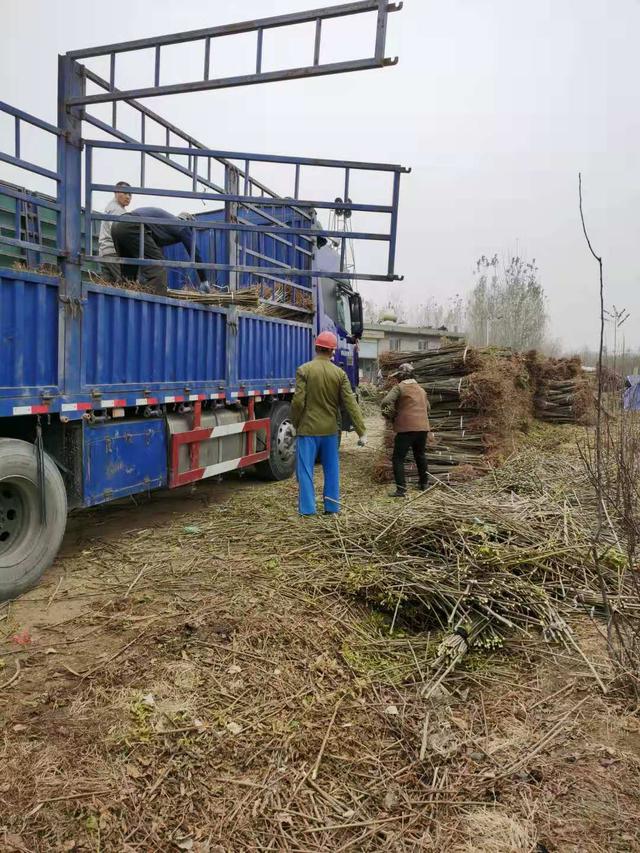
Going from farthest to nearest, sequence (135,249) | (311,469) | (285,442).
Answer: (285,442) → (135,249) → (311,469)

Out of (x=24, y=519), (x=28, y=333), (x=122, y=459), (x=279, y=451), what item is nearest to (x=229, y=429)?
(x=279, y=451)

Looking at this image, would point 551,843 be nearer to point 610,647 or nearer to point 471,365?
point 610,647

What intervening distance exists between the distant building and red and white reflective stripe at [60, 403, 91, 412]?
25.8 meters

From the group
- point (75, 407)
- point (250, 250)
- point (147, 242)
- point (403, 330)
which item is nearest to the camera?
point (75, 407)

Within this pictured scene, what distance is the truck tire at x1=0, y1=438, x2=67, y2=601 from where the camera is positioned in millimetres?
3779

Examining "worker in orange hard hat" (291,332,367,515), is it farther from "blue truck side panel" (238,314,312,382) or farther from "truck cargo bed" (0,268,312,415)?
"blue truck side panel" (238,314,312,382)

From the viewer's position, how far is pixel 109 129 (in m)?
4.92

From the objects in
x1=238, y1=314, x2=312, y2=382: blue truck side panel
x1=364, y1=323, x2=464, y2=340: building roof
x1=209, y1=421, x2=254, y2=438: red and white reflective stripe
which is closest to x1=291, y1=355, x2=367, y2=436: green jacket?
x1=209, y1=421, x2=254, y2=438: red and white reflective stripe

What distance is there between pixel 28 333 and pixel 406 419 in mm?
4508

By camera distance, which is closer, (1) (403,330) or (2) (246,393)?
(2) (246,393)

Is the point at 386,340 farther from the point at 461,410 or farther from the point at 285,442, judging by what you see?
the point at 285,442

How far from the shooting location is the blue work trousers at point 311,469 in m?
5.66

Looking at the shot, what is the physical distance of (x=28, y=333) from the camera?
12.6 ft

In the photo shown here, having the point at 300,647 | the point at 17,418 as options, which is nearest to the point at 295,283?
the point at 17,418
